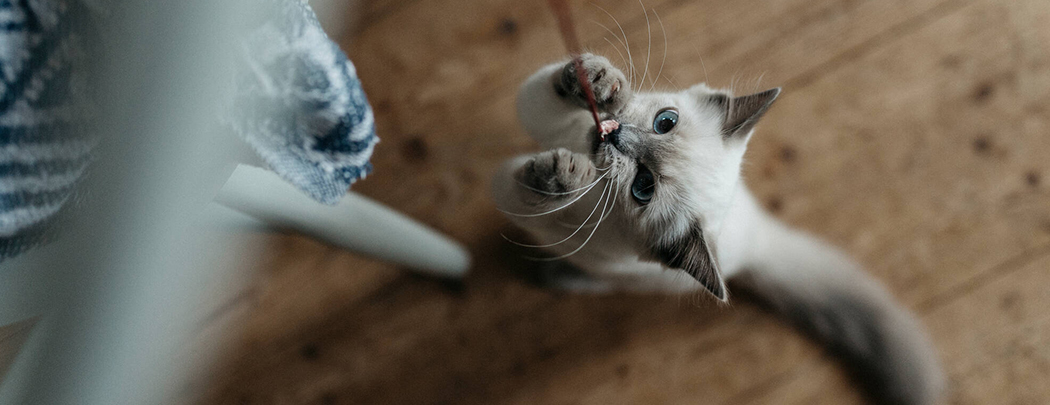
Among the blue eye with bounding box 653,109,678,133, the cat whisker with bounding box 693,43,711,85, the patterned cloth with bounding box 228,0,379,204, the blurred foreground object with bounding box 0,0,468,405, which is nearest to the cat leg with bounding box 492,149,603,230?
the blue eye with bounding box 653,109,678,133

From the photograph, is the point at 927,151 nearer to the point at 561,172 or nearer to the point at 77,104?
the point at 561,172

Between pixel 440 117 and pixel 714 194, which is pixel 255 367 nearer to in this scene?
pixel 440 117

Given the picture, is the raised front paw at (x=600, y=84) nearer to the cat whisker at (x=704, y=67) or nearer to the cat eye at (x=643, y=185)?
the cat eye at (x=643, y=185)

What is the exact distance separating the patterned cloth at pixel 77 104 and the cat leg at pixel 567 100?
401mm

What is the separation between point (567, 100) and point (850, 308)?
77 cm

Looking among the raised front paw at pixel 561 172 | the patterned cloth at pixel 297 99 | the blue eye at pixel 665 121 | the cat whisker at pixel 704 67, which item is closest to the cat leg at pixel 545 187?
the raised front paw at pixel 561 172

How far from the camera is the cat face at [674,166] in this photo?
2.58ft

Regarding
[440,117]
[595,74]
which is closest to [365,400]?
[440,117]

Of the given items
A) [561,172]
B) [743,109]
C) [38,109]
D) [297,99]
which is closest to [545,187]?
[561,172]

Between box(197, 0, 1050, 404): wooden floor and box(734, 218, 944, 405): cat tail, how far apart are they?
0.12 meters

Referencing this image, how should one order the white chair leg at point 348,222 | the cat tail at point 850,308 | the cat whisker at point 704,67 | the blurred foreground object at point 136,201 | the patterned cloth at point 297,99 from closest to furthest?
the blurred foreground object at point 136,201 < the patterned cloth at point 297,99 < the white chair leg at point 348,222 < the cat tail at point 850,308 < the cat whisker at point 704,67

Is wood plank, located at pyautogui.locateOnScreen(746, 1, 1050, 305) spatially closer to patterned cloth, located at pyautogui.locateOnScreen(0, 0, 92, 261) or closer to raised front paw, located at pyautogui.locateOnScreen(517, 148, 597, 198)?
raised front paw, located at pyautogui.locateOnScreen(517, 148, 597, 198)

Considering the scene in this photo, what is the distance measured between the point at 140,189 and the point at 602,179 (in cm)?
62

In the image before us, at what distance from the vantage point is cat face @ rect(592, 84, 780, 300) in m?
0.79
